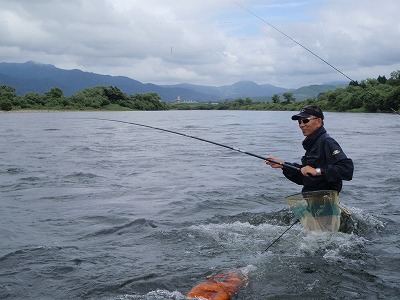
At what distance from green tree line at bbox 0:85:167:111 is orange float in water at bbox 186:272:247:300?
10706 cm

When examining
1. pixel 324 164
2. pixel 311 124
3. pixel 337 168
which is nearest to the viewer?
pixel 337 168

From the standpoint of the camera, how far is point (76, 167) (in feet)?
62.2

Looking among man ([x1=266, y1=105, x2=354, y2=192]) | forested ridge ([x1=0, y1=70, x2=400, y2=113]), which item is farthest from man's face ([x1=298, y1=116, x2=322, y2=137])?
forested ridge ([x1=0, y1=70, x2=400, y2=113])

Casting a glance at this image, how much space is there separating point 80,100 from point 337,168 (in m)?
128

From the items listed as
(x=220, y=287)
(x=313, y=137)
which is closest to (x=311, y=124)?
(x=313, y=137)

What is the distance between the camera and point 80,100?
128625 mm

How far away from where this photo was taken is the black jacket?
23.0 feet

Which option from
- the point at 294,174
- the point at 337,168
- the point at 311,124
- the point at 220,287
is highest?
the point at 311,124

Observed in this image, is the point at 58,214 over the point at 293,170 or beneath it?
beneath

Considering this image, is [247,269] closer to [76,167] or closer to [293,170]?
[293,170]

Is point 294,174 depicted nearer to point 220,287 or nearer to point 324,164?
point 324,164

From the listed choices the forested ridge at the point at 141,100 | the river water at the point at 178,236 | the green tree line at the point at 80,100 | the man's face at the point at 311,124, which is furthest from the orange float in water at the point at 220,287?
the green tree line at the point at 80,100

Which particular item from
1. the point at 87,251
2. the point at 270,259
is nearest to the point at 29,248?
the point at 87,251

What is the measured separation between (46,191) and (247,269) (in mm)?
8595
